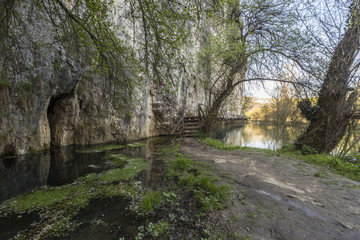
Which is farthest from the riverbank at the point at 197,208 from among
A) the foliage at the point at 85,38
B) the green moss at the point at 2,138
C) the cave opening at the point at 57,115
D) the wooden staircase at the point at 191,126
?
the wooden staircase at the point at 191,126

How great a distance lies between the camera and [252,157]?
21.3ft

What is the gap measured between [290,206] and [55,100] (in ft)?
39.9

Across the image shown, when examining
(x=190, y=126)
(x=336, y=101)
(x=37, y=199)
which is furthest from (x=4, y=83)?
(x=336, y=101)

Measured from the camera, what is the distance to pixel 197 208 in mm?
3195

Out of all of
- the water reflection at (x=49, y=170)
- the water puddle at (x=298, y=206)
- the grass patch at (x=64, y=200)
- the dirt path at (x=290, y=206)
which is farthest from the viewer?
the water reflection at (x=49, y=170)

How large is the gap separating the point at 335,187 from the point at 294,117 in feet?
22.7

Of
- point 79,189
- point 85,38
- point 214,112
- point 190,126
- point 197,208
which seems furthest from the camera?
point 190,126

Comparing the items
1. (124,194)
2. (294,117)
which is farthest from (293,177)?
(294,117)

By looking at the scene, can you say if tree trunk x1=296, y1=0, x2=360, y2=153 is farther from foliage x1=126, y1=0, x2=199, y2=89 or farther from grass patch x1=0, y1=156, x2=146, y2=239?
grass patch x1=0, y1=156, x2=146, y2=239

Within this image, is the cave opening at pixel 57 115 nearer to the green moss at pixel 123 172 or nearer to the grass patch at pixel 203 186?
the green moss at pixel 123 172

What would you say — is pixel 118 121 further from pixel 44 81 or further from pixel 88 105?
pixel 44 81

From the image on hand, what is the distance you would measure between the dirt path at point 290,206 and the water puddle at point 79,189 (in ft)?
5.77

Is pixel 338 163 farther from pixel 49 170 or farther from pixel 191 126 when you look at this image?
pixel 191 126

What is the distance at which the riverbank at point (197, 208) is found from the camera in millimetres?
2568
